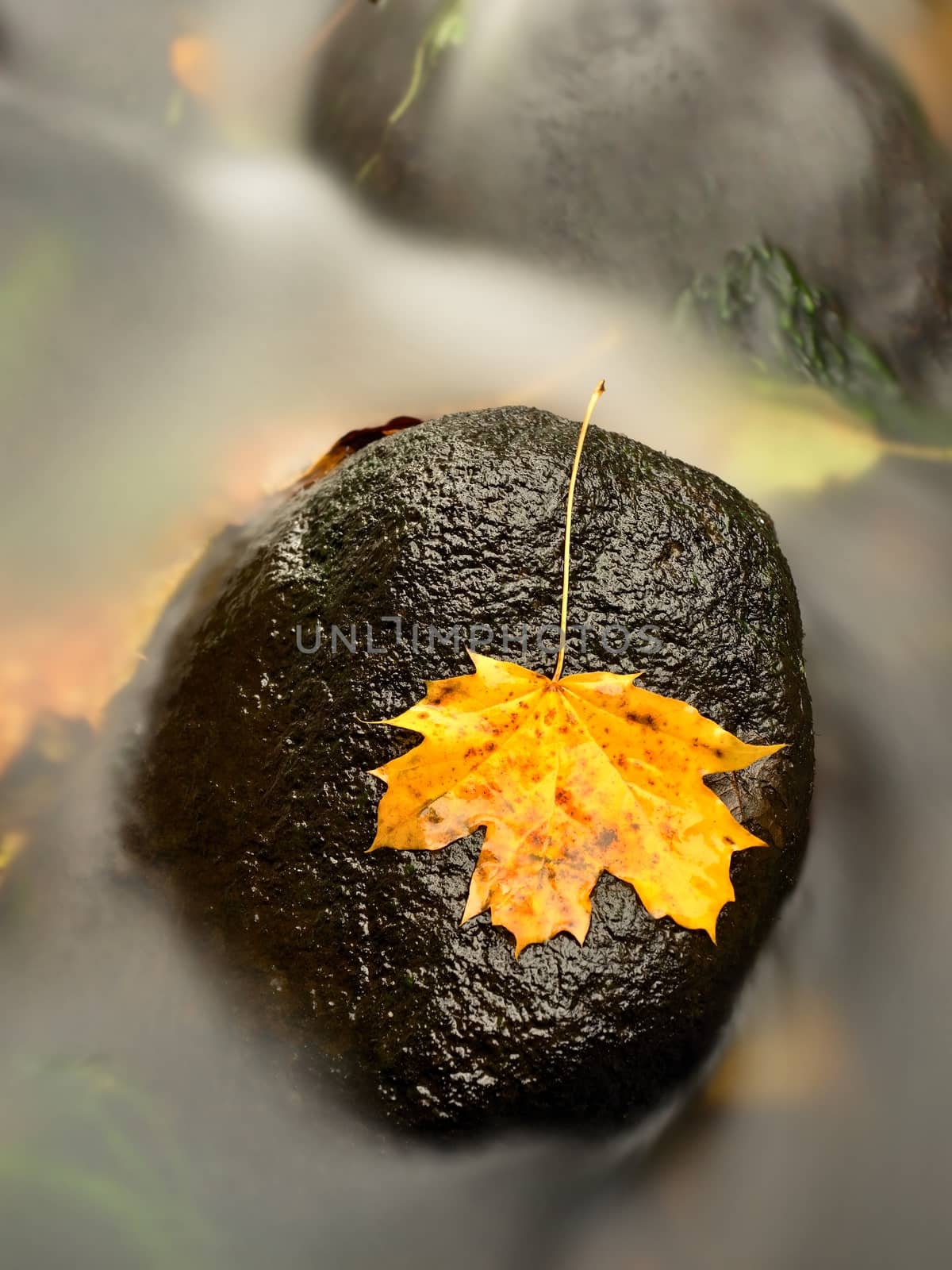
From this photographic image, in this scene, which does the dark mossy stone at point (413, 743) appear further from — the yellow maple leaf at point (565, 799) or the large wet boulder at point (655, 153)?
the large wet boulder at point (655, 153)

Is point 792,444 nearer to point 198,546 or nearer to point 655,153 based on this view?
point 655,153

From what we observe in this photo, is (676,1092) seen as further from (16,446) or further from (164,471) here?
(16,446)

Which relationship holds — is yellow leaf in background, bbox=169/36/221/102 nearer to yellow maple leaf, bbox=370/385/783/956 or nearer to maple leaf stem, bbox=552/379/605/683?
maple leaf stem, bbox=552/379/605/683

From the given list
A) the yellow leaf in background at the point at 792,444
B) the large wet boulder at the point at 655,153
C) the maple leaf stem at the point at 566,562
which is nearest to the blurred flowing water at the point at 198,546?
the yellow leaf in background at the point at 792,444

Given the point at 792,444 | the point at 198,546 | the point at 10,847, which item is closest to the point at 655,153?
the point at 792,444

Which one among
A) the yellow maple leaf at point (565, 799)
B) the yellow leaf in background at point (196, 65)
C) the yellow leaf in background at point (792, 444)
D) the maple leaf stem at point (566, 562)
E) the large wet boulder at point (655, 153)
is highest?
the yellow leaf in background at point (196, 65)

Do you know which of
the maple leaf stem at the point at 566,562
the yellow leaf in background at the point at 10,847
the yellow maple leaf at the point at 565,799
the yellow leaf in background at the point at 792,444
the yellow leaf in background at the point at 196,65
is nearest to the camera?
the yellow maple leaf at the point at 565,799

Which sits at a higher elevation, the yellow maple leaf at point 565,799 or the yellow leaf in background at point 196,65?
the yellow leaf in background at point 196,65
